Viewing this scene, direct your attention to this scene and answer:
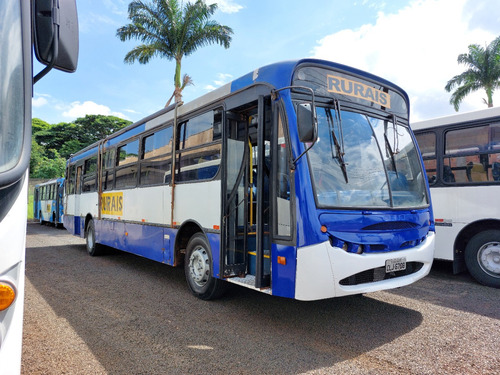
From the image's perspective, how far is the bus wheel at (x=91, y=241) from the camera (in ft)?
31.2

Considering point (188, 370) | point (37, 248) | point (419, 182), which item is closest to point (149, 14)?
point (37, 248)

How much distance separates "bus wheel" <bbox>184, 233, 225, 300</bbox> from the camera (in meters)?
5.02

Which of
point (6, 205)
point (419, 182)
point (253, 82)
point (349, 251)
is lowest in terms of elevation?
point (349, 251)

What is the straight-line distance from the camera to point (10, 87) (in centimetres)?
191

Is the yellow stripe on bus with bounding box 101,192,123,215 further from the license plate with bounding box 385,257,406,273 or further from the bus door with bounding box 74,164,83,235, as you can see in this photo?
the license plate with bounding box 385,257,406,273

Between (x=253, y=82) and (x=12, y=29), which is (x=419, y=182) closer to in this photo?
(x=253, y=82)

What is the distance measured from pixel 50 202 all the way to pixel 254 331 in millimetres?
21456

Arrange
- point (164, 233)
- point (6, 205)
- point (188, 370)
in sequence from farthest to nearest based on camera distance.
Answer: point (164, 233) → point (188, 370) → point (6, 205)

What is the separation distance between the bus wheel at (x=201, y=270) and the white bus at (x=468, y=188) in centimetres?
422

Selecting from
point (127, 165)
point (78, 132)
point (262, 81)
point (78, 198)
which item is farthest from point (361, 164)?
point (78, 132)

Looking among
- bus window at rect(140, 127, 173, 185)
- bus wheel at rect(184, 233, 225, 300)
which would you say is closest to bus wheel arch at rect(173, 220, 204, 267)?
Answer: bus wheel at rect(184, 233, 225, 300)

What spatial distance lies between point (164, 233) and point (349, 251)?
11.2 ft

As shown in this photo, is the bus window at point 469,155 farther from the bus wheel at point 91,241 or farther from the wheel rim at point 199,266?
the bus wheel at point 91,241

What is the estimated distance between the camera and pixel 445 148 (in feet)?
22.1
